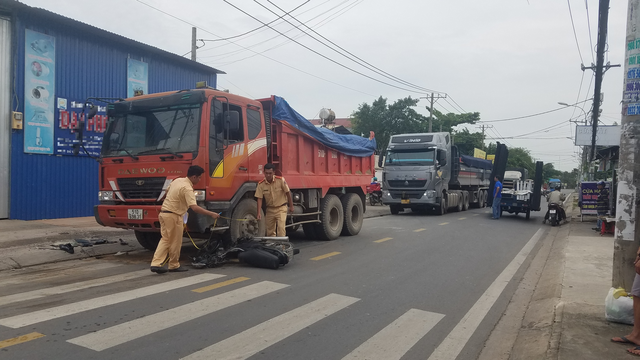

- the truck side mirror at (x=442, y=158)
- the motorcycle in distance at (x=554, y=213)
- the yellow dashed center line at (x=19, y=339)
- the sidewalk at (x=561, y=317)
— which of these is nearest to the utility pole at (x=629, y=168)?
the sidewalk at (x=561, y=317)

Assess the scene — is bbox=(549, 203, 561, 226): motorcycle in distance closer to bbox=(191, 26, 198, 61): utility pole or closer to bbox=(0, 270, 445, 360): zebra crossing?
bbox=(0, 270, 445, 360): zebra crossing

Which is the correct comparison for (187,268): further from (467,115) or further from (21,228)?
(467,115)

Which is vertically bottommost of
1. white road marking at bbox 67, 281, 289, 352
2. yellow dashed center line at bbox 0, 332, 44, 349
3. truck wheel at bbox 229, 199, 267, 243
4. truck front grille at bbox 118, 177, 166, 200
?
white road marking at bbox 67, 281, 289, 352

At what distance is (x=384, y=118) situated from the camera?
39.1 meters

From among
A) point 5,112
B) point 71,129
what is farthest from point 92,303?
point 5,112

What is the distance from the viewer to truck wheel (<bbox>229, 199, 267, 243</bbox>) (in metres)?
7.56

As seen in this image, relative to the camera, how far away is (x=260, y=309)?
5.02 metres

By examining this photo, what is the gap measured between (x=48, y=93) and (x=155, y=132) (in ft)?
22.3

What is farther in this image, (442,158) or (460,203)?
(460,203)

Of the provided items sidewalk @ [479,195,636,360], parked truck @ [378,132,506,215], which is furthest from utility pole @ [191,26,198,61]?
sidewalk @ [479,195,636,360]

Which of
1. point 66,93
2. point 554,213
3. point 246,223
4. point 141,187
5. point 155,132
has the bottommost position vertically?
point 554,213

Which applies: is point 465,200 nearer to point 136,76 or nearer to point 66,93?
point 136,76

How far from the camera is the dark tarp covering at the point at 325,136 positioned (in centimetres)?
901

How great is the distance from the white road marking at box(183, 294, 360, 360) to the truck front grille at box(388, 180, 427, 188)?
1339 centimetres
